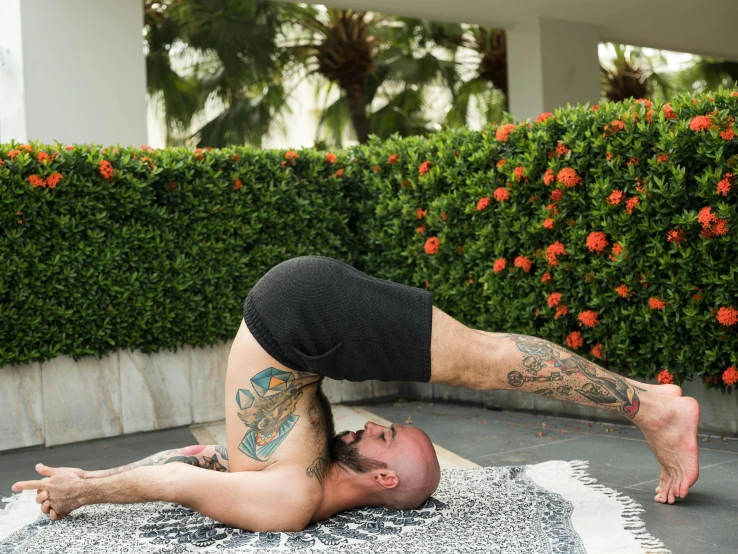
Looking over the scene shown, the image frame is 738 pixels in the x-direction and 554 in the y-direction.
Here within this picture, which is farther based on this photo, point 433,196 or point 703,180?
point 433,196

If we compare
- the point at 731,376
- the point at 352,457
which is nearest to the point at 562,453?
the point at 731,376

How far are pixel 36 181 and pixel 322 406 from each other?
2396 mm

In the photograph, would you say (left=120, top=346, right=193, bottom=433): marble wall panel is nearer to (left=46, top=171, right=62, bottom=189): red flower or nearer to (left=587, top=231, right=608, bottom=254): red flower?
(left=46, top=171, right=62, bottom=189): red flower

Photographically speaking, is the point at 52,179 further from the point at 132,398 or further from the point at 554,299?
the point at 554,299

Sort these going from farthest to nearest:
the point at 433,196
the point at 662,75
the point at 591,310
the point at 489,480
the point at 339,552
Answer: the point at 662,75 < the point at 433,196 < the point at 591,310 < the point at 489,480 < the point at 339,552

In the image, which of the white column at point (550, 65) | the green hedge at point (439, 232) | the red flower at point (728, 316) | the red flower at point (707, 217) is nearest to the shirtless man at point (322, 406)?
the red flower at point (728, 316)

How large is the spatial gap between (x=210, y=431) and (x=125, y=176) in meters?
1.65

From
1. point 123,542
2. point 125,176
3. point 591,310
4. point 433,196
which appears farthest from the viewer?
point 433,196

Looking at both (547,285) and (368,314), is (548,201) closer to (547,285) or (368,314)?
(547,285)

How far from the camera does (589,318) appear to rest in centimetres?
432

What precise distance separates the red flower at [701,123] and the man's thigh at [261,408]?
7.20 feet

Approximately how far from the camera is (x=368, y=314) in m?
2.72

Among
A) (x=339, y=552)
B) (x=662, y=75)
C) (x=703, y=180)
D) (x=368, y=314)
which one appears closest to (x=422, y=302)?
(x=368, y=314)

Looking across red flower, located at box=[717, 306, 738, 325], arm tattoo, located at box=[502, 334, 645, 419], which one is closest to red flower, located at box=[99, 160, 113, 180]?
arm tattoo, located at box=[502, 334, 645, 419]
